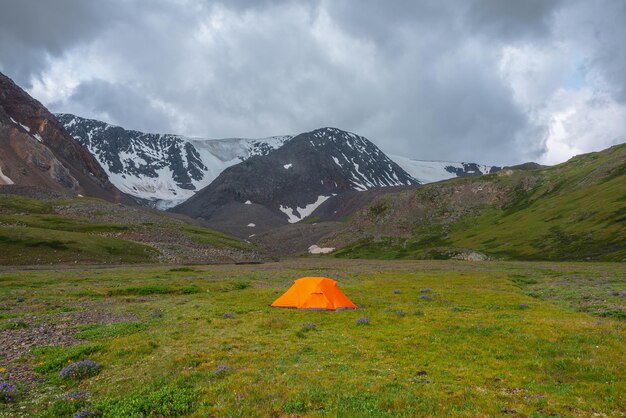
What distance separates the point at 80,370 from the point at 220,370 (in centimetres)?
591

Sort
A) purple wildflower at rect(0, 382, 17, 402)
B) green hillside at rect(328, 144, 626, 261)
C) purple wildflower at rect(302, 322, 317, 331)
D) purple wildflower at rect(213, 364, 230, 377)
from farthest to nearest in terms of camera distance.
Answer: green hillside at rect(328, 144, 626, 261), purple wildflower at rect(302, 322, 317, 331), purple wildflower at rect(213, 364, 230, 377), purple wildflower at rect(0, 382, 17, 402)

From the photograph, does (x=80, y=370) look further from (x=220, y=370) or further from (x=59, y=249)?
(x=59, y=249)

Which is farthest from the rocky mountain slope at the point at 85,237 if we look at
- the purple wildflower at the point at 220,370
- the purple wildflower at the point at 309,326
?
the purple wildflower at the point at 220,370

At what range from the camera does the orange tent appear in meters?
33.5

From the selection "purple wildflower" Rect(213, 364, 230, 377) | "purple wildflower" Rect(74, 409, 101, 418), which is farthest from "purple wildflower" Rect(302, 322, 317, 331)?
"purple wildflower" Rect(74, 409, 101, 418)

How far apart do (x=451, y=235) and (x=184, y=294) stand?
153 meters

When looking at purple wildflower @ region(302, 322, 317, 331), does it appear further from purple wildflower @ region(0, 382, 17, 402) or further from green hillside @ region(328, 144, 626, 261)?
green hillside @ region(328, 144, 626, 261)

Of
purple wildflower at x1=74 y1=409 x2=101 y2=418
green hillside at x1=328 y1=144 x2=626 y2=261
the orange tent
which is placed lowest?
purple wildflower at x1=74 y1=409 x2=101 y2=418

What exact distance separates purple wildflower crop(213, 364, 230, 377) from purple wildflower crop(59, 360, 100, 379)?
5151 mm

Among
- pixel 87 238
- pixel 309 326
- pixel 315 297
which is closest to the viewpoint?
pixel 309 326

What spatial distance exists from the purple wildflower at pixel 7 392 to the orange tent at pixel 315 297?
A: 21.2 meters

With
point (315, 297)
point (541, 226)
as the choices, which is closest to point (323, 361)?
point (315, 297)

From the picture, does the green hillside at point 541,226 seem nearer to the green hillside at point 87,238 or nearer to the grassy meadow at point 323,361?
the green hillside at point 87,238

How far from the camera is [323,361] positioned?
1858 centimetres
